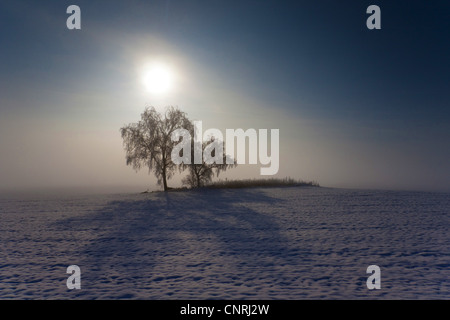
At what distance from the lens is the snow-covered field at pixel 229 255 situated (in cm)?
556

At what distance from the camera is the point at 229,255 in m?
7.68

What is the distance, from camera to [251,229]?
1096 cm

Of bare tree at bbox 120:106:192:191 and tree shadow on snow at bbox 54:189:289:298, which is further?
bare tree at bbox 120:106:192:191

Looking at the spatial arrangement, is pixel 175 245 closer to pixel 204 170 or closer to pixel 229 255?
pixel 229 255

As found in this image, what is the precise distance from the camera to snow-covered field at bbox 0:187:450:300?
5.56 m

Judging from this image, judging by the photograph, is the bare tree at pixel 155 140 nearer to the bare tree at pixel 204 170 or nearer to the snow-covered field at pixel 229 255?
the bare tree at pixel 204 170

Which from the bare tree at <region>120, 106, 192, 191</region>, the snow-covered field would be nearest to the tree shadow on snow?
the snow-covered field

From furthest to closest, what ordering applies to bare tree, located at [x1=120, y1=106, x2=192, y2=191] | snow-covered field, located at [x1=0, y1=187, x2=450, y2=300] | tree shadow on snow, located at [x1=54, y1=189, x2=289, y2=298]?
bare tree, located at [x1=120, y1=106, x2=192, y2=191] → tree shadow on snow, located at [x1=54, y1=189, x2=289, y2=298] → snow-covered field, located at [x1=0, y1=187, x2=450, y2=300]

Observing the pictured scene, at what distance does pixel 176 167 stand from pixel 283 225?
21.2 m

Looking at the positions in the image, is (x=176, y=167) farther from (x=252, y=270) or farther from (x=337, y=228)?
(x=252, y=270)

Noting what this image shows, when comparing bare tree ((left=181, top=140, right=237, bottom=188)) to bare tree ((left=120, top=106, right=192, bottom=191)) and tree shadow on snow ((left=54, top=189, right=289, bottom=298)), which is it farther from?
tree shadow on snow ((left=54, top=189, right=289, bottom=298))

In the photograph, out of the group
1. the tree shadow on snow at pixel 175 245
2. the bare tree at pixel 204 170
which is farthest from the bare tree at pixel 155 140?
the tree shadow on snow at pixel 175 245

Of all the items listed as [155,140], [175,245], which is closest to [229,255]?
[175,245]
